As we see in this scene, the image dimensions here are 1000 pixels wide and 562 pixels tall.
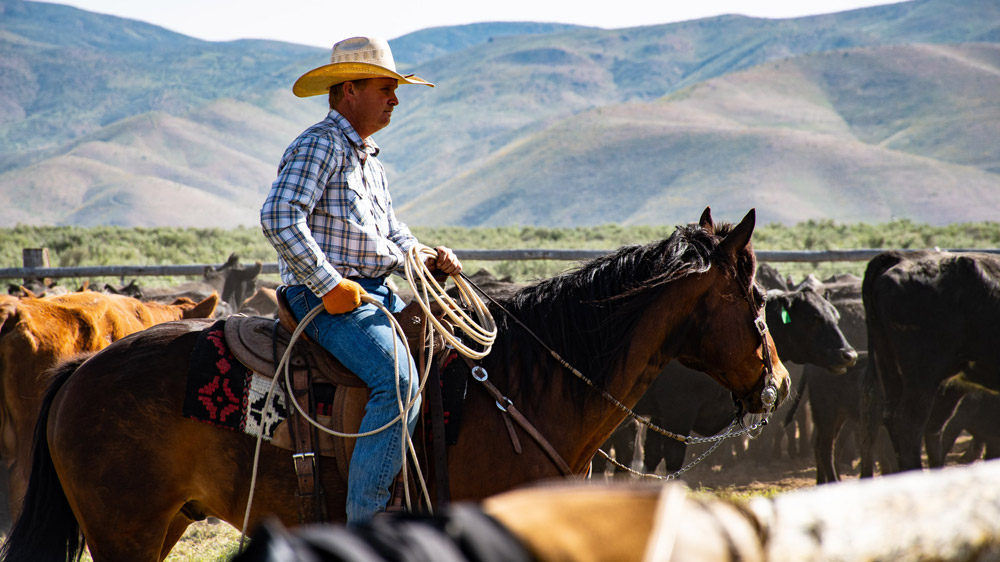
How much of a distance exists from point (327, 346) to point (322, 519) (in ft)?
2.27

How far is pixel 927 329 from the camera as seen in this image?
6.18 m

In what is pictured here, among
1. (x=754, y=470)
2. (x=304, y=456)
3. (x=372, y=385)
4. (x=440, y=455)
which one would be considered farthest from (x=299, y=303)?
(x=754, y=470)

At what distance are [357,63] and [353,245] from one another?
0.78m

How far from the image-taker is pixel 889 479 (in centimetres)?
143

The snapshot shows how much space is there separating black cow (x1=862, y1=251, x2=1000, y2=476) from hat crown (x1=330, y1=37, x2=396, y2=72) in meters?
4.82

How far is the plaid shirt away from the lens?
3021mm

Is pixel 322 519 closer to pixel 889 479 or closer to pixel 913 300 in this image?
pixel 889 479

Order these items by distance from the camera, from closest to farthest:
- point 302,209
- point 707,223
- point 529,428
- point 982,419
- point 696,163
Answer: point 302,209 < point 529,428 < point 707,223 < point 982,419 < point 696,163

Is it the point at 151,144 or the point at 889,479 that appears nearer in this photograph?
the point at 889,479

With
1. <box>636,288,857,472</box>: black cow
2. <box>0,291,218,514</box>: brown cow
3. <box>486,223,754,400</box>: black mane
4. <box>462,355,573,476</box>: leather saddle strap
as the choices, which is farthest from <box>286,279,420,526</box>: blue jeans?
<box>636,288,857,472</box>: black cow

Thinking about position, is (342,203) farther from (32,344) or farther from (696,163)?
(696,163)

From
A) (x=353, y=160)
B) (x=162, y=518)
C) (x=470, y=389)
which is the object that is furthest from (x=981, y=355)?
(x=162, y=518)

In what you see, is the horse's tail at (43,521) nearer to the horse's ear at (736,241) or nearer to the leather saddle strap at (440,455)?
the leather saddle strap at (440,455)

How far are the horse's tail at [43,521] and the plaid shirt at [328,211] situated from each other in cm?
131
